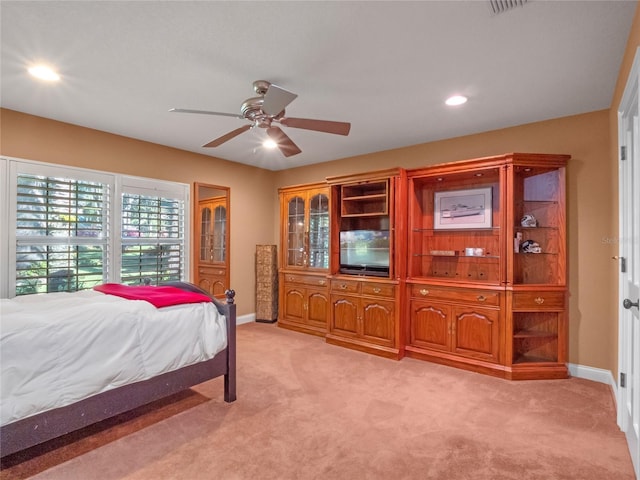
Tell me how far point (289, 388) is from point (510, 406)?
6.01ft

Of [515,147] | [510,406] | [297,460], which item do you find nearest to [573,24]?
[515,147]

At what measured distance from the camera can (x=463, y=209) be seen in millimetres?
3932

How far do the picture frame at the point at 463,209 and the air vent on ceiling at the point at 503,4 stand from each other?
2238mm

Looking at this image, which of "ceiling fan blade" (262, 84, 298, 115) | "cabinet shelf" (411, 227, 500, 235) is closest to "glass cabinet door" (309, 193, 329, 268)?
"cabinet shelf" (411, 227, 500, 235)

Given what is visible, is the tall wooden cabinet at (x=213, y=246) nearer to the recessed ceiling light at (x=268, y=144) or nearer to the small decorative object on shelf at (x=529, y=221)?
the recessed ceiling light at (x=268, y=144)

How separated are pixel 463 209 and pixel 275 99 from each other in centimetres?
267

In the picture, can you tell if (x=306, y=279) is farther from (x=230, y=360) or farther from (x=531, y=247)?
(x=531, y=247)

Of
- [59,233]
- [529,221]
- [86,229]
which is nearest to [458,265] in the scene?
[529,221]

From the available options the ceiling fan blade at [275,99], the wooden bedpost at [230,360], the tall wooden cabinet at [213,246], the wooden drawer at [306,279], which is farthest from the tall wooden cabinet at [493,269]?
the tall wooden cabinet at [213,246]

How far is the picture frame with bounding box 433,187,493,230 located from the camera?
378 cm

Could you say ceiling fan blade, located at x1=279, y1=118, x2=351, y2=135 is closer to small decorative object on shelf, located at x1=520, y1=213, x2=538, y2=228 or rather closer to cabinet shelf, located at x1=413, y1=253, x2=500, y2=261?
cabinet shelf, located at x1=413, y1=253, x2=500, y2=261

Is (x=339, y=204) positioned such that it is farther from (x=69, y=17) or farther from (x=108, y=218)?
(x=69, y=17)

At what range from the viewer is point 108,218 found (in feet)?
12.8

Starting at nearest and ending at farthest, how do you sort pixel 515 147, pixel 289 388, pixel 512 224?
pixel 289 388, pixel 512 224, pixel 515 147
